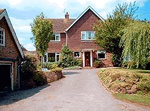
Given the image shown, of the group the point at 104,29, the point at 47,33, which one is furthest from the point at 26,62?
the point at 104,29

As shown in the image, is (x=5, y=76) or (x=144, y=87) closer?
(x=144, y=87)

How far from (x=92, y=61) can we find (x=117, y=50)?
Result: 802 centimetres

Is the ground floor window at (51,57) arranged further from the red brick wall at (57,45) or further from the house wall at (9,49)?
the house wall at (9,49)

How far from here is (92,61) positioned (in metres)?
29.8

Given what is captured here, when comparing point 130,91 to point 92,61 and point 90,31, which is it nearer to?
point 92,61

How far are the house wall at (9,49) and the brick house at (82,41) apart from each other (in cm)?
1561

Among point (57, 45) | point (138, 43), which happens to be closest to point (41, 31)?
point (57, 45)

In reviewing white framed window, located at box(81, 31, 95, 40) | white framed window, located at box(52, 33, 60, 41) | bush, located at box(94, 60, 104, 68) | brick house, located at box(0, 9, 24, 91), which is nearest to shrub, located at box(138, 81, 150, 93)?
brick house, located at box(0, 9, 24, 91)

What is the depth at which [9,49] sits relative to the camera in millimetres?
14031

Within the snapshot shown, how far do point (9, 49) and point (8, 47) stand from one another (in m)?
0.22

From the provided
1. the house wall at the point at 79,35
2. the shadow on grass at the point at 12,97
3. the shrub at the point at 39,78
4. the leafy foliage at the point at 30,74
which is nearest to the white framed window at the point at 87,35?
the house wall at the point at 79,35

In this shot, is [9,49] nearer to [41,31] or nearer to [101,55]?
[41,31]

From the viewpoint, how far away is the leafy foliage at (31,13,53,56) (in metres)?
20.8

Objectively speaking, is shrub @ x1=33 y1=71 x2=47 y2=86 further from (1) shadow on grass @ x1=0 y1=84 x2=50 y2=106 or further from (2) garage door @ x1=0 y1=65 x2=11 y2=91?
(1) shadow on grass @ x1=0 y1=84 x2=50 y2=106
